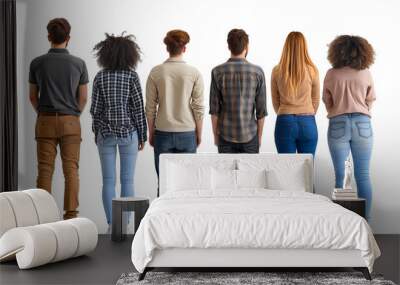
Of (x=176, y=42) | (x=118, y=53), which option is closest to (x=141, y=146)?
(x=118, y=53)

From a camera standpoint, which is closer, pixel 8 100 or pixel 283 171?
pixel 283 171

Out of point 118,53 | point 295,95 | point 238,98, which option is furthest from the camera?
point 118,53

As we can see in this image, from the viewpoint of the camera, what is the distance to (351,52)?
25.6 feet

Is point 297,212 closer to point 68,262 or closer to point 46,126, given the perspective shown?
point 68,262

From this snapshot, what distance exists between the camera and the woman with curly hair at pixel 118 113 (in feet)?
24.5

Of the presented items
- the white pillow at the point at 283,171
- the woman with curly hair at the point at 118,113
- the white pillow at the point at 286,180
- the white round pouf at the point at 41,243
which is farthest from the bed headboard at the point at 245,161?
the white round pouf at the point at 41,243

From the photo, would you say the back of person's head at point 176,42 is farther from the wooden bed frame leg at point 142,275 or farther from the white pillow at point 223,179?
the wooden bed frame leg at point 142,275

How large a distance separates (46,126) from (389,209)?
152 inches

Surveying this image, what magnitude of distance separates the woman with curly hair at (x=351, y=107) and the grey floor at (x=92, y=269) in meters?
1.13

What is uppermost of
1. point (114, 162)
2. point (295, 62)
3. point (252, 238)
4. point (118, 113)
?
point (295, 62)

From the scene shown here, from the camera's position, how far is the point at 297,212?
17.8 feet

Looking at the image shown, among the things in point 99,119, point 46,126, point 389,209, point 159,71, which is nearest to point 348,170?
point 389,209

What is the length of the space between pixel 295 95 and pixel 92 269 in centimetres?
276

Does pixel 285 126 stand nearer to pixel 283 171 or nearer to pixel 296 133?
pixel 296 133
